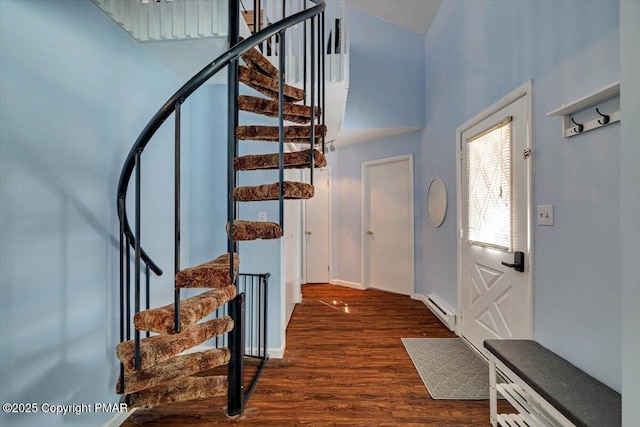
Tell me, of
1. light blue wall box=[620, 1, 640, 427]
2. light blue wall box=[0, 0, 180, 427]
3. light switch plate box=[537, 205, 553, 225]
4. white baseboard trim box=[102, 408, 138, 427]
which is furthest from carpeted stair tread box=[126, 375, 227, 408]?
light switch plate box=[537, 205, 553, 225]

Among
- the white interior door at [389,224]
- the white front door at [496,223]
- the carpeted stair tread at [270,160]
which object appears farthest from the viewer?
the white interior door at [389,224]

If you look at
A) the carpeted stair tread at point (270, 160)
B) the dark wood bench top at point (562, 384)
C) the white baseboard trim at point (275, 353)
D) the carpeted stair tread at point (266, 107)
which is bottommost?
the white baseboard trim at point (275, 353)

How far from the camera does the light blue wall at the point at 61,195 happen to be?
115 centimetres

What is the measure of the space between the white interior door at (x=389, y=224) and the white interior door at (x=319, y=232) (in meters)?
0.72

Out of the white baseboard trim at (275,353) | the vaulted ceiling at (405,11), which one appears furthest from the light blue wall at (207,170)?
the vaulted ceiling at (405,11)

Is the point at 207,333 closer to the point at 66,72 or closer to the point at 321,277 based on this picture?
the point at 66,72

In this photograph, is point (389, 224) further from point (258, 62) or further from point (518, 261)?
point (258, 62)

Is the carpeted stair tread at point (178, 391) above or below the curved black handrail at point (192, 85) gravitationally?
below

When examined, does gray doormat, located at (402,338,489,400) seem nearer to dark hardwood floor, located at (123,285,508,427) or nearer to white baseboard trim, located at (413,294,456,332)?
dark hardwood floor, located at (123,285,508,427)

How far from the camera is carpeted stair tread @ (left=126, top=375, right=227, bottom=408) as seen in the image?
1.33 metres

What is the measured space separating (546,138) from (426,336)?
205 centimetres

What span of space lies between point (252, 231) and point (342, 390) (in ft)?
4.60

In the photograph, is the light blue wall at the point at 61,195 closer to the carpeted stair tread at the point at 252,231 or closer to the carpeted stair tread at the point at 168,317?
the carpeted stair tread at the point at 168,317

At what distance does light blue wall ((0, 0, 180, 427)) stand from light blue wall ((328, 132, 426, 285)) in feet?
11.1
